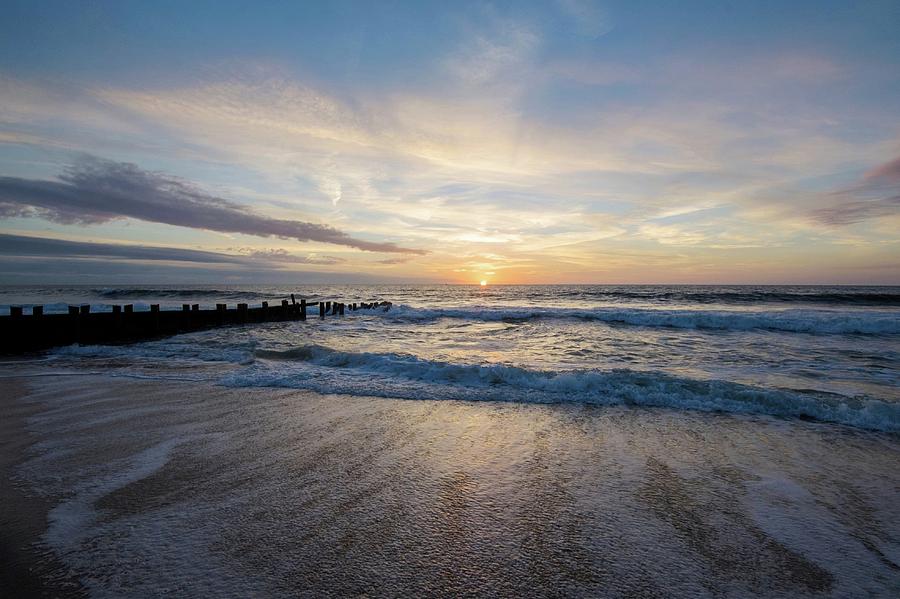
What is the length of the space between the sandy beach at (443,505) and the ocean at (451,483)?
2 cm

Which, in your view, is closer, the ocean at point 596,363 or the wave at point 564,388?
the wave at point 564,388

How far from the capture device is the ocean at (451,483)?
8.66 ft

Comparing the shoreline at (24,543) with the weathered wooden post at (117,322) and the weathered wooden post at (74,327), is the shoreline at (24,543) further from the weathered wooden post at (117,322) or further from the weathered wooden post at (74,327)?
the weathered wooden post at (117,322)

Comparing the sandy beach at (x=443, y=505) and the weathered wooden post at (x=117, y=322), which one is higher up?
the weathered wooden post at (x=117, y=322)

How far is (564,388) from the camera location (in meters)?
7.71

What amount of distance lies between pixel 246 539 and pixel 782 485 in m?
4.53

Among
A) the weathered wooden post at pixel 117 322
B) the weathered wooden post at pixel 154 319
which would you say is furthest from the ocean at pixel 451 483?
the weathered wooden post at pixel 154 319

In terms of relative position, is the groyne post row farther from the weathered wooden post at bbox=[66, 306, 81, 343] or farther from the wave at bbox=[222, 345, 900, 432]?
the wave at bbox=[222, 345, 900, 432]

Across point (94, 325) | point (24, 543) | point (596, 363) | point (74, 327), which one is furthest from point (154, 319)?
point (24, 543)

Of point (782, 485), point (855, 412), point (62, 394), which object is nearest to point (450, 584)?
point (782, 485)

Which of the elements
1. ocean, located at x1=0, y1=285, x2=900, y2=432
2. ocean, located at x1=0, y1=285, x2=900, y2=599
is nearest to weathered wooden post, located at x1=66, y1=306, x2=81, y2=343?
ocean, located at x1=0, y1=285, x2=900, y2=432

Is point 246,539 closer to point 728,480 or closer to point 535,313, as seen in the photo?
point 728,480

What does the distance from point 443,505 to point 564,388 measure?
4715 millimetres

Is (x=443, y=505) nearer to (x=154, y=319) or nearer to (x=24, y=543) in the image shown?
(x=24, y=543)
